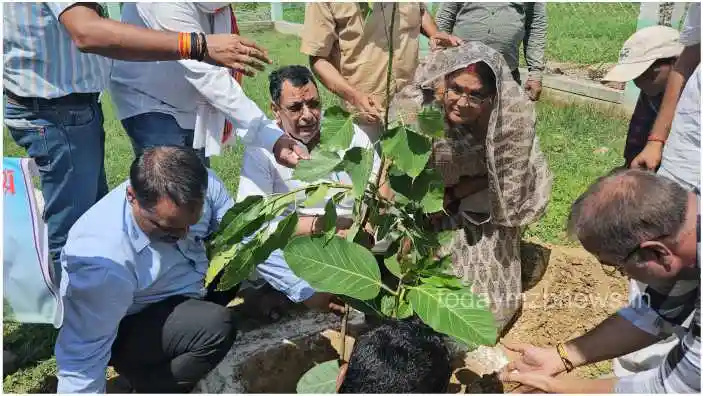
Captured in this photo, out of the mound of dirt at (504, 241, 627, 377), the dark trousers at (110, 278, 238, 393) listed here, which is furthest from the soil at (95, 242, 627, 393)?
the dark trousers at (110, 278, 238, 393)

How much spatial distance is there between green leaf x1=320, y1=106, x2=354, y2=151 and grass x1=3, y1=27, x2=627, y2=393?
171 cm

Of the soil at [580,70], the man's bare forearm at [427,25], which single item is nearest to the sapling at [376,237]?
the man's bare forearm at [427,25]

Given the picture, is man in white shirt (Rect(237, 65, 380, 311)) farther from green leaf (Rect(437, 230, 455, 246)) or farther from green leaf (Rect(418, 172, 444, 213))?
green leaf (Rect(418, 172, 444, 213))

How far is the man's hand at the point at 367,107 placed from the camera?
9.44 ft

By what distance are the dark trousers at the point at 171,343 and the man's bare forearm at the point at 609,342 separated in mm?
1254

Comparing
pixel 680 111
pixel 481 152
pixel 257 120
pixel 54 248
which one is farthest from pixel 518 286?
pixel 54 248

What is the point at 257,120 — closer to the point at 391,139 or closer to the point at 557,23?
the point at 391,139

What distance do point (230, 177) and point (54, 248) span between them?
209 cm

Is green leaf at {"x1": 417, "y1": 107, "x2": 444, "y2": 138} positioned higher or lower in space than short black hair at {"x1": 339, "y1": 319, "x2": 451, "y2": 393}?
higher

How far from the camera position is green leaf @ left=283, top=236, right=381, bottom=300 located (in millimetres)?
1777

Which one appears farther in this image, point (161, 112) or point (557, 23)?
point (557, 23)

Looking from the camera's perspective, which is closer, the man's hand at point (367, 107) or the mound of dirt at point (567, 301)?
the man's hand at point (367, 107)

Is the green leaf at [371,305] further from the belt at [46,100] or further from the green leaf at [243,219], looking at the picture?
the belt at [46,100]

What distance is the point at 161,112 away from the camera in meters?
2.80
